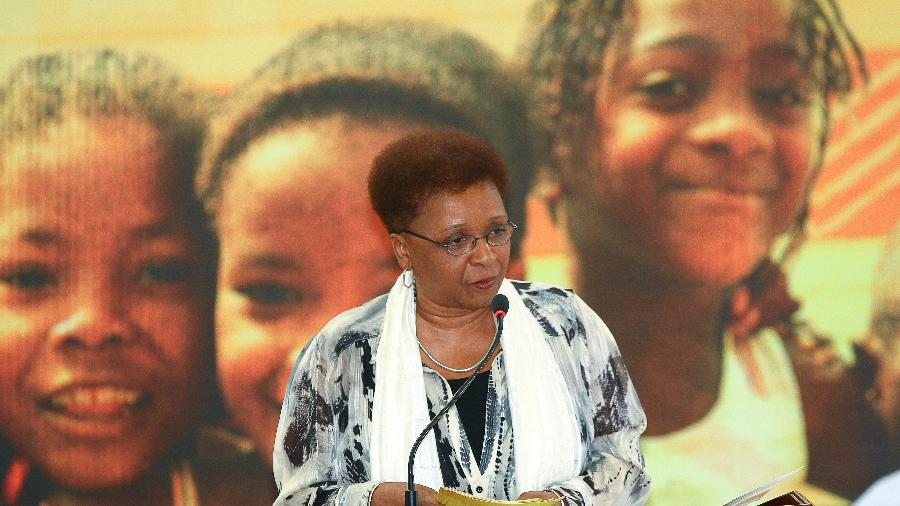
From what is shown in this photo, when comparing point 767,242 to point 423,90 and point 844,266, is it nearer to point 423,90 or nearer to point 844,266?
point 844,266

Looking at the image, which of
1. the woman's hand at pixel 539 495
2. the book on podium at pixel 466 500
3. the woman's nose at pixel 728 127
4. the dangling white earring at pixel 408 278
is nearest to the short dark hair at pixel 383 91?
the woman's nose at pixel 728 127

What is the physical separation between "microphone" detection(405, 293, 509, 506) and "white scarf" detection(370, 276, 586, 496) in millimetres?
34

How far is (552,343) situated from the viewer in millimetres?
2109

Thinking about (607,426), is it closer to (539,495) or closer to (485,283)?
(539,495)

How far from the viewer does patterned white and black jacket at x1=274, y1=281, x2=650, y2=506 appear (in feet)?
6.52

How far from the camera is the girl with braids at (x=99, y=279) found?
11.3 feet

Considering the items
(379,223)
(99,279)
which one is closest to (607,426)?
(379,223)

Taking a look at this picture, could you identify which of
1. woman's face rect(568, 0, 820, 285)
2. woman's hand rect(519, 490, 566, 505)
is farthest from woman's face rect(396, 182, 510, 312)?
woman's face rect(568, 0, 820, 285)

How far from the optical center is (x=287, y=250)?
3492 millimetres

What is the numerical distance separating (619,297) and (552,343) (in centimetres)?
150

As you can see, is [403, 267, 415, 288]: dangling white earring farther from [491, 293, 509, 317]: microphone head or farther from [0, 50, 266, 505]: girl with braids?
[0, 50, 266, 505]: girl with braids

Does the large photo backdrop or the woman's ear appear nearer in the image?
the woman's ear

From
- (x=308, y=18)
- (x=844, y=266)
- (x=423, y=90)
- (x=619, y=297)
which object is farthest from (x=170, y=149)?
(x=844, y=266)

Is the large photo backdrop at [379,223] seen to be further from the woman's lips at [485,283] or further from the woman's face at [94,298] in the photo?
the woman's lips at [485,283]
